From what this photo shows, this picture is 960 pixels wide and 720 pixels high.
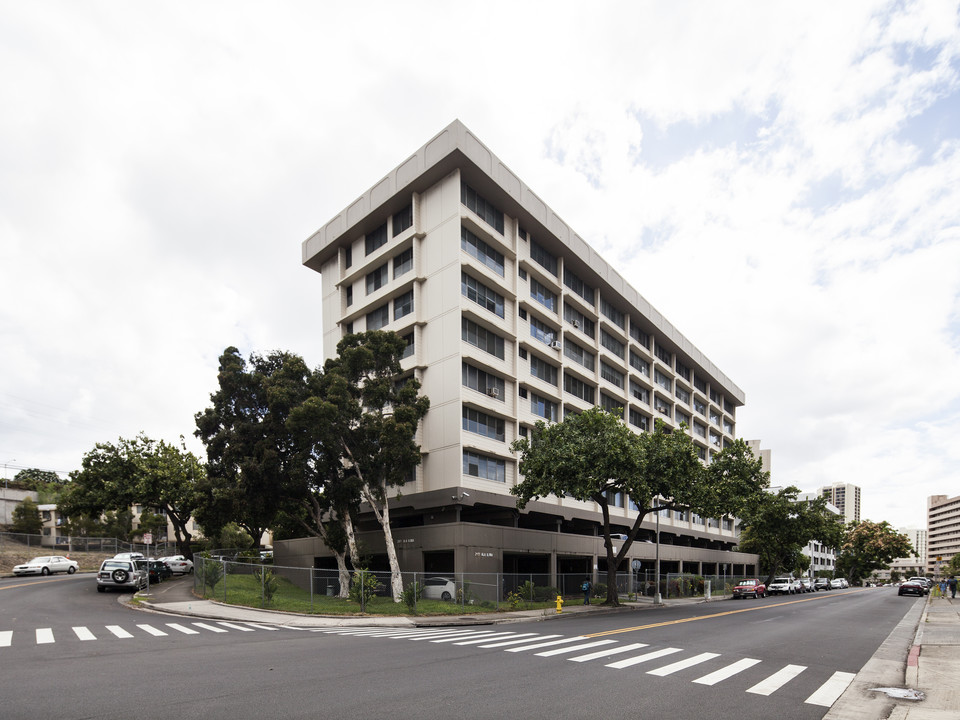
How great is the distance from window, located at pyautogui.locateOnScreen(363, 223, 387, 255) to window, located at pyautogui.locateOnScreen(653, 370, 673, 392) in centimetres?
3439

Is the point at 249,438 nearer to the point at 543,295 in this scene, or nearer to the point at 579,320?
the point at 543,295

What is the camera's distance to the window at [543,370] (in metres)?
45.1

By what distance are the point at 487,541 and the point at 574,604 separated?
19.7ft

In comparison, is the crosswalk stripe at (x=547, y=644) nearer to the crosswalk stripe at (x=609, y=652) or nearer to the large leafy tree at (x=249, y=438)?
the crosswalk stripe at (x=609, y=652)

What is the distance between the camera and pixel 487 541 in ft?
119

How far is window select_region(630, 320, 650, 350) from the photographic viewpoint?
62.8 metres

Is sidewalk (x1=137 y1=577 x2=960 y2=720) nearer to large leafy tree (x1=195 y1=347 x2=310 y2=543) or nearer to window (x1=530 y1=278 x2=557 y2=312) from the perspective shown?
large leafy tree (x1=195 y1=347 x2=310 y2=543)

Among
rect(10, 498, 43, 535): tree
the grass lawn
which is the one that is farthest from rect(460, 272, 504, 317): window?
rect(10, 498, 43, 535): tree

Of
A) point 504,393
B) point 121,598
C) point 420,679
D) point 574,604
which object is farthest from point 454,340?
point 420,679

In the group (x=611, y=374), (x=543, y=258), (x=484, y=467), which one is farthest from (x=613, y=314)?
(x=484, y=467)

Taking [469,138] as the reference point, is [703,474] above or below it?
below

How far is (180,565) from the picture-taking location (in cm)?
4622

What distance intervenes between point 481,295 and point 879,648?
27.8 m

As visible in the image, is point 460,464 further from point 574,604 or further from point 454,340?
point 574,604
